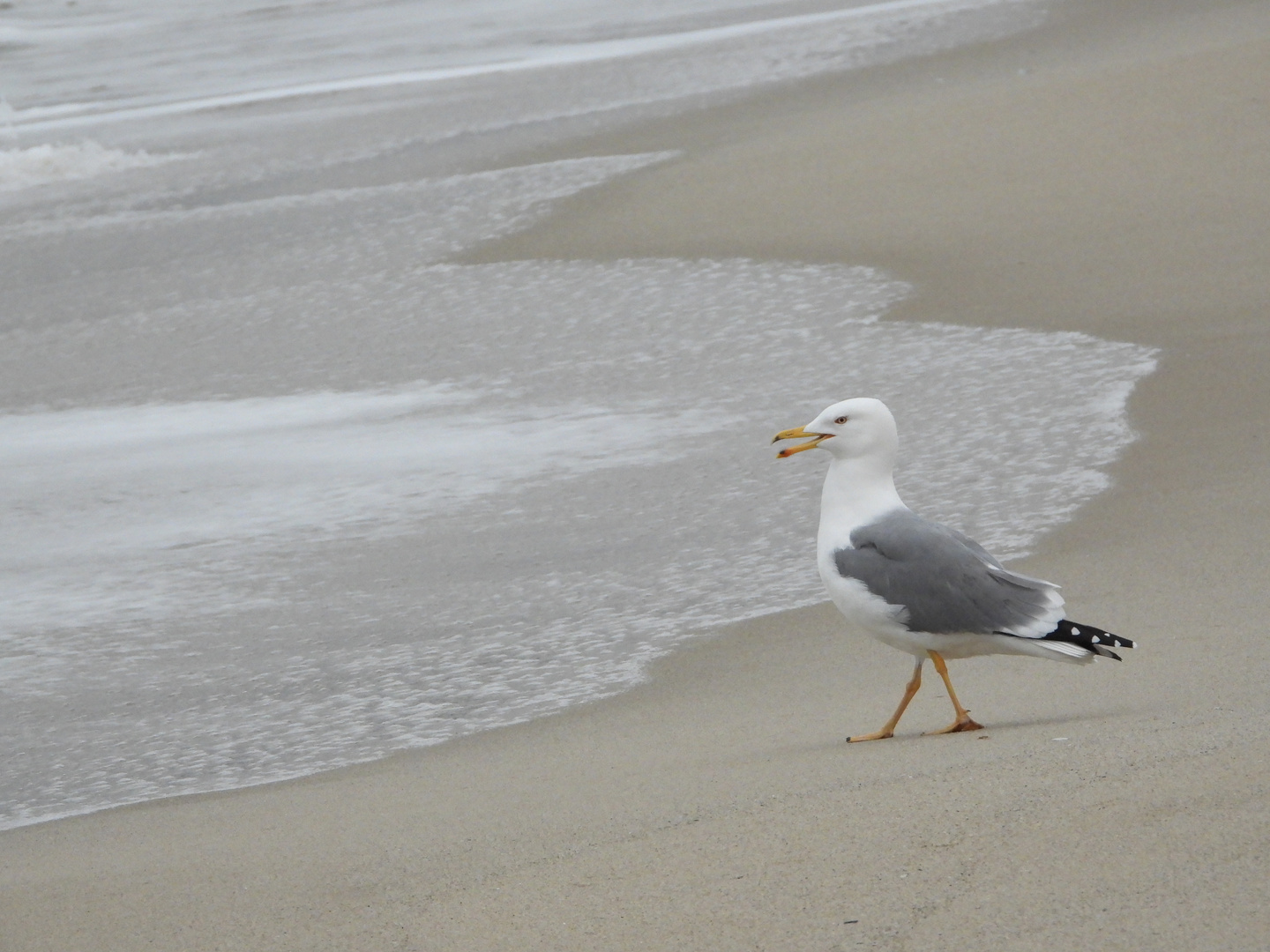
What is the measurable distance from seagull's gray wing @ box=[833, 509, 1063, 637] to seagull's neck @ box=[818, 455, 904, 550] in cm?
10

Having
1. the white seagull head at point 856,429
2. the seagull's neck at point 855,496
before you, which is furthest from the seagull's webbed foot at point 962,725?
the white seagull head at point 856,429

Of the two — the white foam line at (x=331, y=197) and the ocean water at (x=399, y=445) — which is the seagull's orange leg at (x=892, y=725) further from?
the white foam line at (x=331, y=197)

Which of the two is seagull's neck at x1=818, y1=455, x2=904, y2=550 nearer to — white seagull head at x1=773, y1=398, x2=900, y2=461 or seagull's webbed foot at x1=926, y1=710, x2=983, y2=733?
white seagull head at x1=773, y1=398, x2=900, y2=461

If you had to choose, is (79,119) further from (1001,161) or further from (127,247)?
(1001,161)

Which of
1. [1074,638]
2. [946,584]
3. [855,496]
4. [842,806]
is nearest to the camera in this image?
[842,806]

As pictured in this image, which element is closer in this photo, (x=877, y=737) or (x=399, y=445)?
(x=877, y=737)

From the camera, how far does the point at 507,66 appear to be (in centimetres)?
1716

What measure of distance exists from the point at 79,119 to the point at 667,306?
413 inches

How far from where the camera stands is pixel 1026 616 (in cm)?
374

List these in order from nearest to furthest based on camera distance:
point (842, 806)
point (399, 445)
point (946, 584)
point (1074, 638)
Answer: point (842, 806) < point (1074, 638) < point (946, 584) < point (399, 445)

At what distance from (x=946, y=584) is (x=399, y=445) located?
3.70m

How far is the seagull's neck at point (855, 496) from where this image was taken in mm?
4090

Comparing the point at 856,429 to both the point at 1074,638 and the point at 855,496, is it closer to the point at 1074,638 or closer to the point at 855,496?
the point at 855,496

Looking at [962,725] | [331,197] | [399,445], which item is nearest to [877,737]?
[962,725]
